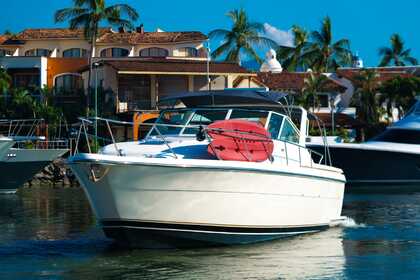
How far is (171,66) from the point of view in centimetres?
5422

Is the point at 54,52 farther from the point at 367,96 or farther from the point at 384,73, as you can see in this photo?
the point at 384,73

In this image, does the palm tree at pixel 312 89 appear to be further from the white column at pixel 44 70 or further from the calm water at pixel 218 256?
the calm water at pixel 218 256

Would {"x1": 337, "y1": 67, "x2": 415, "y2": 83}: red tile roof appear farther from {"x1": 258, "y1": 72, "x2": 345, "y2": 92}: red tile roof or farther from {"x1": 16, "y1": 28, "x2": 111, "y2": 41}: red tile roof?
{"x1": 16, "y1": 28, "x2": 111, "y2": 41}: red tile roof

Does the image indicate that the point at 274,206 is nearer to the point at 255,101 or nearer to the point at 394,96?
the point at 255,101

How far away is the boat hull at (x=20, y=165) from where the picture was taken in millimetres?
31516

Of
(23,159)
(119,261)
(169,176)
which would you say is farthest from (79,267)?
(23,159)

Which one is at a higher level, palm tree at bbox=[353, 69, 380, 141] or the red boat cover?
palm tree at bbox=[353, 69, 380, 141]

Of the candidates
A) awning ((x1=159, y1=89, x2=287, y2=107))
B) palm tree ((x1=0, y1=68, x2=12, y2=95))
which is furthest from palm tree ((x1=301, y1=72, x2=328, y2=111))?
awning ((x1=159, y1=89, x2=287, y2=107))

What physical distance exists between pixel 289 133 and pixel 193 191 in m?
3.65

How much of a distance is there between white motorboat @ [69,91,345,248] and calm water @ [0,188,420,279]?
1.18 feet

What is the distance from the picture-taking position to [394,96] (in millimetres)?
59844

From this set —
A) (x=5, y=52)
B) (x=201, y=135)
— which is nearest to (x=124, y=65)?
(x=5, y=52)

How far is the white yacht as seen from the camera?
34906mm

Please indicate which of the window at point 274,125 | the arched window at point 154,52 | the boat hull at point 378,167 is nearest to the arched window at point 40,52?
the arched window at point 154,52
